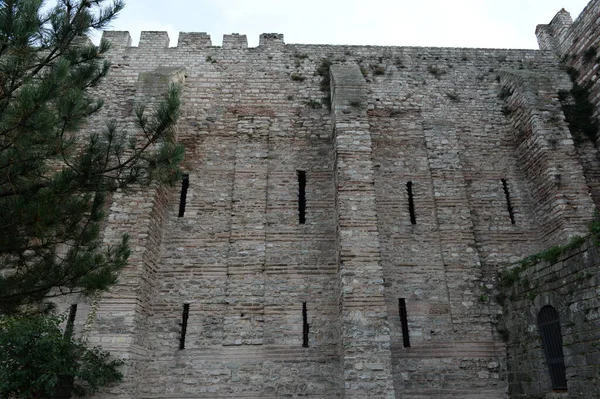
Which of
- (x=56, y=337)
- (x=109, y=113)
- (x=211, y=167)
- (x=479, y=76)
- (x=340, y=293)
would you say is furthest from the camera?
(x=479, y=76)

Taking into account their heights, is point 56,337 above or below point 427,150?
below

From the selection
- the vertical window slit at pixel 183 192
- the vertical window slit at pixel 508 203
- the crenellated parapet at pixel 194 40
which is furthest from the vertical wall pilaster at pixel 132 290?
the vertical window slit at pixel 508 203

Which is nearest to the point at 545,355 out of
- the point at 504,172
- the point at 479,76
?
the point at 504,172

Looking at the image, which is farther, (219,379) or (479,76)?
(479,76)

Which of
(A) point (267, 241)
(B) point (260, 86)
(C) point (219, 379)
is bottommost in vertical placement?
(C) point (219, 379)

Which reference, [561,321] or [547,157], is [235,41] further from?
[561,321]

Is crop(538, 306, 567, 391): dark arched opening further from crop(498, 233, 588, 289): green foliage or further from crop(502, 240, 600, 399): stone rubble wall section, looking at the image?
crop(498, 233, 588, 289): green foliage

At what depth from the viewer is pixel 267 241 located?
393 inches

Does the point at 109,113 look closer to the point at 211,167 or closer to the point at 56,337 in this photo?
the point at 211,167

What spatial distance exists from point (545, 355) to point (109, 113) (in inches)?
431

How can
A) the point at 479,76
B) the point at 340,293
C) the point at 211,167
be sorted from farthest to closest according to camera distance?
the point at 479,76 → the point at 211,167 → the point at 340,293

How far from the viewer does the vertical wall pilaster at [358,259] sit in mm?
7820

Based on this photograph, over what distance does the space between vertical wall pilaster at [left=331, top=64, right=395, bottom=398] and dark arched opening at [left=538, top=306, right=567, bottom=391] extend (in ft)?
9.06

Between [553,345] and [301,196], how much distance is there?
18.9ft
